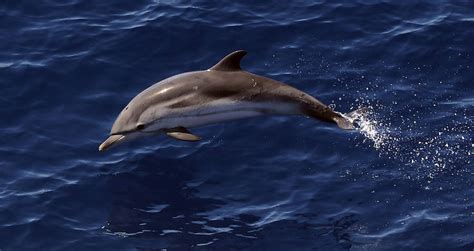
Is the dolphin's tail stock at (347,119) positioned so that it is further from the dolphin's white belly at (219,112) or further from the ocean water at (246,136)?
the dolphin's white belly at (219,112)

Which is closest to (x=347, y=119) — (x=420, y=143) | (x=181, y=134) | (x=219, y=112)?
(x=219, y=112)

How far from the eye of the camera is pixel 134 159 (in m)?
25.8

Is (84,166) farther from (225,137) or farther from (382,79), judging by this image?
(382,79)

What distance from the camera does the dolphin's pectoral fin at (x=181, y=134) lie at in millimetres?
23016

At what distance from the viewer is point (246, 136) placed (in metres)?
26.4

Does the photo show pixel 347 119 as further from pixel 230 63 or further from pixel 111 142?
pixel 111 142

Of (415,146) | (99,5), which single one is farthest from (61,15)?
(415,146)

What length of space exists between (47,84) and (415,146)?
966 centimetres

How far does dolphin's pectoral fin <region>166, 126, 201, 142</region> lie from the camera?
2302 cm

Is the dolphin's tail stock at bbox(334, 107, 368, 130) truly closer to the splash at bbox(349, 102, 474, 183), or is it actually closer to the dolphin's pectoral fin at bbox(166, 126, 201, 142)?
the splash at bbox(349, 102, 474, 183)

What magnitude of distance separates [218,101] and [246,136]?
122 inches

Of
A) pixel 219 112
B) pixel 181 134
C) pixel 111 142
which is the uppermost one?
pixel 219 112

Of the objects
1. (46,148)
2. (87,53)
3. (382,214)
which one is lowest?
(382,214)

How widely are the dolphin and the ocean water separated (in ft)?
6.51
